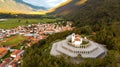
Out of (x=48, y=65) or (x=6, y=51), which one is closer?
(x=48, y=65)

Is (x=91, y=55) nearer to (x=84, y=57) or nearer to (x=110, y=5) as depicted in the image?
(x=84, y=57)

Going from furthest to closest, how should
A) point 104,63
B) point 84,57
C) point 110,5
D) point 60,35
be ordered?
point 110,5, point 60,35, point 84,57, point 104,63

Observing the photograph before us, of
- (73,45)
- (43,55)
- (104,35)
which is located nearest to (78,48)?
(73,45)

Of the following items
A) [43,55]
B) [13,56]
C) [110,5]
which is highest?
[110,5]

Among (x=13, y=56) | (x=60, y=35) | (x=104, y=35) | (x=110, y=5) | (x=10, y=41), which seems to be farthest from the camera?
(x=110, y=5)

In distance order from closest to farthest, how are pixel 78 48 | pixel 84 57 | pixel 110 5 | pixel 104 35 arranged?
pixel 84 57, pixel 78 48, pixel 104 35, pixel 110 5

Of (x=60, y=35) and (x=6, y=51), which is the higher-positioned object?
(x=60, y=35)

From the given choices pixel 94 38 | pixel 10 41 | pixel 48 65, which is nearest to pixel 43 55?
pixel 48 65

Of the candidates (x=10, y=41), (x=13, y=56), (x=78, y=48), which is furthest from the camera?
(x=10, y=41)

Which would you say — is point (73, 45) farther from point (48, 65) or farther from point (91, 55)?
point (48, 65)
